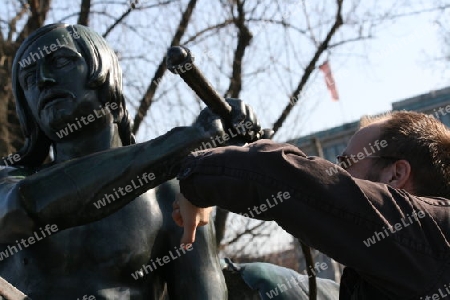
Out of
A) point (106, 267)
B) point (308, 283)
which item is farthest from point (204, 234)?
point (308, 283)

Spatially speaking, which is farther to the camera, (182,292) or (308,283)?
(308,283)

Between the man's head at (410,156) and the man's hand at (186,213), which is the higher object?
the man's hand at (186,213)

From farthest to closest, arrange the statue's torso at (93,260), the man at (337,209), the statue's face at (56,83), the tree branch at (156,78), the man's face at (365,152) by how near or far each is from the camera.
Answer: the tree branch at (156,78) → the statue's face at (56,83) → the statue's torso at (93,260) → the man's face at (365,152) → the man at (337,209)

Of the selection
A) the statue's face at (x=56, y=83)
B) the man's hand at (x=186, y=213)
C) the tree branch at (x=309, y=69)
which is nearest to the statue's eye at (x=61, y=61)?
the statue's face at (x=56, y=83)

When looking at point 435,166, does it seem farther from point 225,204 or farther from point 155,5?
point 155,5

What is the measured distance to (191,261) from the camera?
2.74 m

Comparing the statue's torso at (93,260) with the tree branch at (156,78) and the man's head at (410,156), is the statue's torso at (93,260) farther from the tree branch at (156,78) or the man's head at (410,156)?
the tree branch at (156,78)

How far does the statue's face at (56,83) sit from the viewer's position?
2766 millimetres

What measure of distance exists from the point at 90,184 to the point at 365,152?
0.82m

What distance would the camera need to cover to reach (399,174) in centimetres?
196

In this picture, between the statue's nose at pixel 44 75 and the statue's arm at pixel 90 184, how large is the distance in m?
0.43

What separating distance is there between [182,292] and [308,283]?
67cm

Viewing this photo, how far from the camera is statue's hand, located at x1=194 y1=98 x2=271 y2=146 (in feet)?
7.96

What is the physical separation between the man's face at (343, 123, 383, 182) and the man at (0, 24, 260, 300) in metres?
0.48
